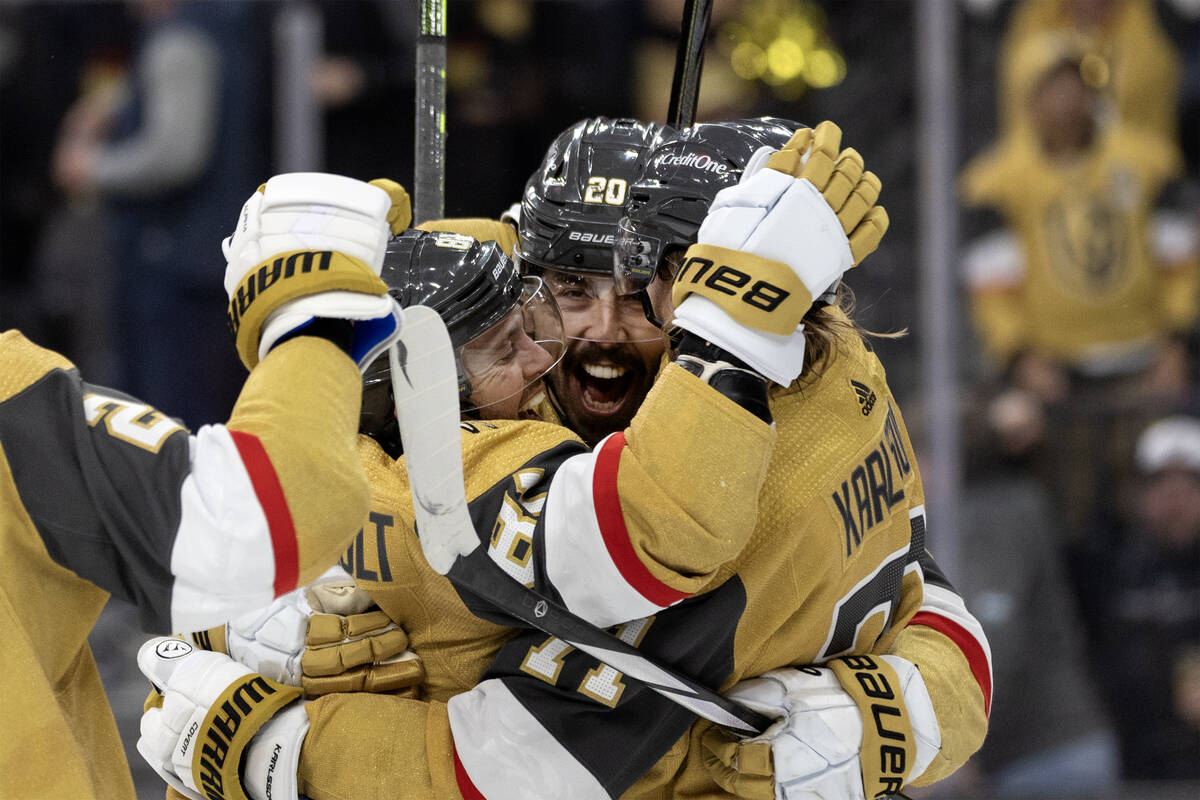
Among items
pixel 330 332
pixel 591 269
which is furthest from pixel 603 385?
pixel 330 332

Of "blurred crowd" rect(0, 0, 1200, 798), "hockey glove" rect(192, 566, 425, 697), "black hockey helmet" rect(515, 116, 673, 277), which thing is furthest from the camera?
"blurred crowd" rect(0, 0, 1200, 798)

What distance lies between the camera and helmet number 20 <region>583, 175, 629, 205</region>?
2.00 metres

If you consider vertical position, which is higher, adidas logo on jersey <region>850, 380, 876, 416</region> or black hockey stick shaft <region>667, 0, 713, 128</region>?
black hockey stick shaft <region>667, 0, 713, 128</region>

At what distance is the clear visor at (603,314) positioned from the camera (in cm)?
206

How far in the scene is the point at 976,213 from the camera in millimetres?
4477

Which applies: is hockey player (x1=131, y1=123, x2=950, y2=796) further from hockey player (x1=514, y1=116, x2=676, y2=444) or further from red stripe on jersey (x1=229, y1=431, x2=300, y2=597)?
hockey player (x1=514, y1=116, x2=676, y2=444)

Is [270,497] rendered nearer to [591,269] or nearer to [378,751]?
[378,751]

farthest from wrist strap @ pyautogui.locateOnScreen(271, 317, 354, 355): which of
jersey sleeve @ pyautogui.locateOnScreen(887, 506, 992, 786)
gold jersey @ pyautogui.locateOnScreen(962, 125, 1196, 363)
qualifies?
gold jersey @ pyautogui.locateOnScreen(962, 125, 1196, 363)

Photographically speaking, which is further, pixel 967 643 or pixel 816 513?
pixel 967 643

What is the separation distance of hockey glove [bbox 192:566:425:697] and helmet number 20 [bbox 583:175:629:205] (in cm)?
63

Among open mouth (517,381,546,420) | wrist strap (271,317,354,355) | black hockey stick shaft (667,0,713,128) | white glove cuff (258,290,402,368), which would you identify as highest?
black hockey stick shaft (667,0,713,128)

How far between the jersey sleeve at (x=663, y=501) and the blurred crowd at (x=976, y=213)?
288cm

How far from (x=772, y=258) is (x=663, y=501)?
10.6 inches

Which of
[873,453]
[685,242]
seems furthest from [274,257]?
[873,453]
